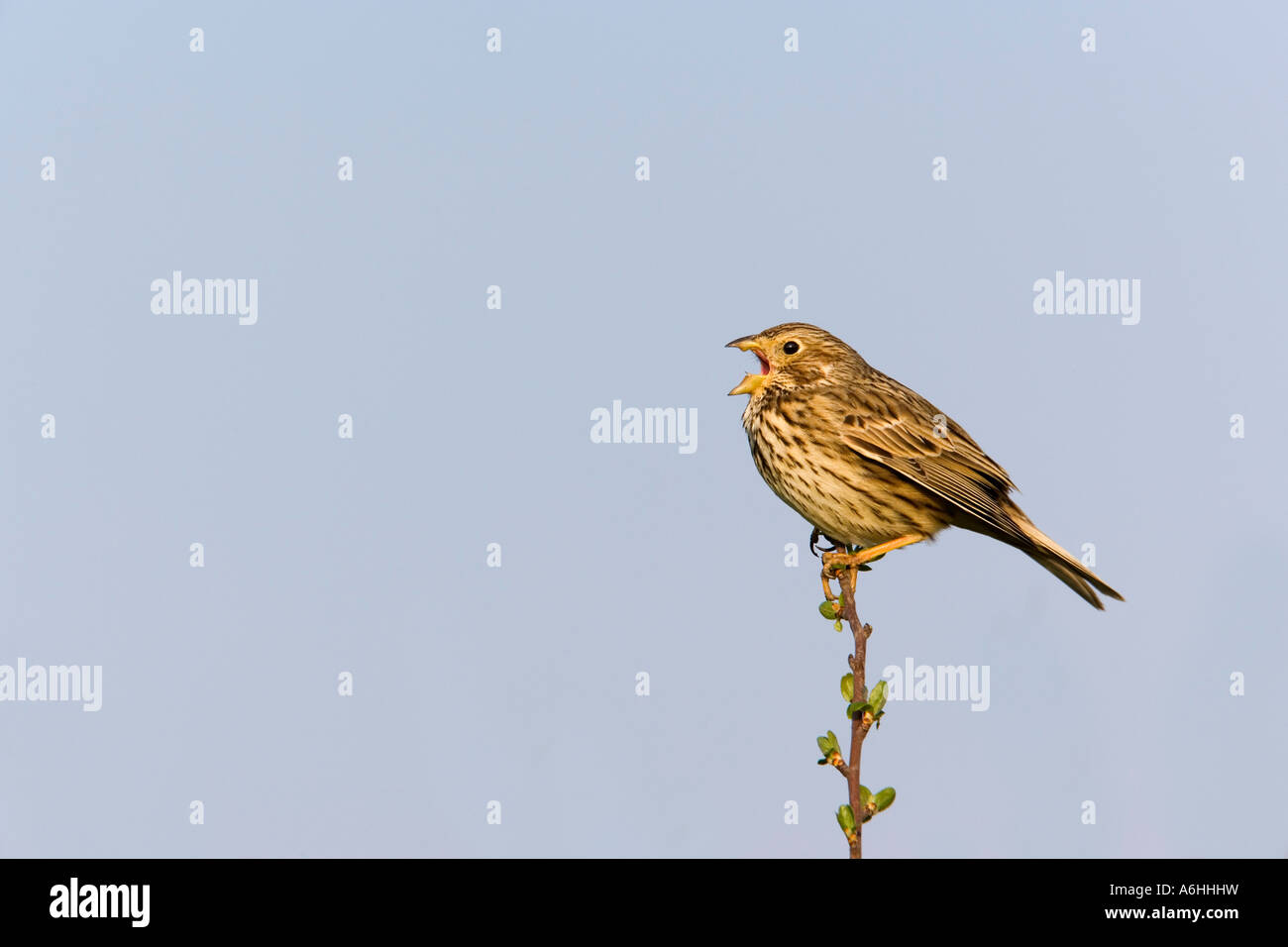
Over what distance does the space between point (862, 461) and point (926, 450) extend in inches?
21.9

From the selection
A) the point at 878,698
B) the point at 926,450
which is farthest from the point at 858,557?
the point at 878,698

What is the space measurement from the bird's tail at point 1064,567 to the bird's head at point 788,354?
184cm

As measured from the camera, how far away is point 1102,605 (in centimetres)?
824

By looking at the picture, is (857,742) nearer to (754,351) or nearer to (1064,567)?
(1064,567)

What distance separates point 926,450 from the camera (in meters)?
9.12

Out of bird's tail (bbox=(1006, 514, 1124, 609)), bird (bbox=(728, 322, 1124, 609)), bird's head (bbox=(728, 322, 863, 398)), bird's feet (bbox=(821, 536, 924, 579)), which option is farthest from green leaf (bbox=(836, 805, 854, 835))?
bird's head (bbox=(728, 322, 863, 398))

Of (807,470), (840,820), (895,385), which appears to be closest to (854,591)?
(840,820)

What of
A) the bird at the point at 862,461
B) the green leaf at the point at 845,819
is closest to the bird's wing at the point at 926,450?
the bird at the point at 862,461

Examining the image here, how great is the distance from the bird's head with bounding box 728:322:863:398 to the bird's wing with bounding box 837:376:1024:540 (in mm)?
334

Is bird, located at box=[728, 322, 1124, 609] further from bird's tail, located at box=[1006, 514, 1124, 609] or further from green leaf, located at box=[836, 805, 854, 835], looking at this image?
green leaf, located at box=[836, 805, 854, 835]

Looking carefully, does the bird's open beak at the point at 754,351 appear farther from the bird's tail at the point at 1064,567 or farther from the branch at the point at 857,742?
the branch at the point at 857,742

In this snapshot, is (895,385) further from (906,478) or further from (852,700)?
(852,700)

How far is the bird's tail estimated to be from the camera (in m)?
8.16

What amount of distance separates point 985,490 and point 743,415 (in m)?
1.82
